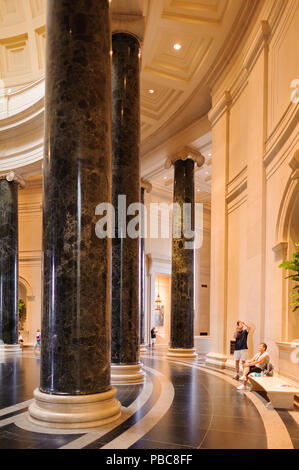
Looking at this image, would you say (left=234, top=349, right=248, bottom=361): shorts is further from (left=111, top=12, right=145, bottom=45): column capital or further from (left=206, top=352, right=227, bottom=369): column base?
(left=111, top=12, right=145, bottom=45): column capital

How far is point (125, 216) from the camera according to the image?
27.6 ft

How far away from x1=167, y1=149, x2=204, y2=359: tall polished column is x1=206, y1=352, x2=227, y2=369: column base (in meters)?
2.75

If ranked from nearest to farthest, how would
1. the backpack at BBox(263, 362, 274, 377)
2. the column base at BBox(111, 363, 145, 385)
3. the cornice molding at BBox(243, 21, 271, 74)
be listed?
1. the backpack at BBox(263, 362, 274, 377)
2. the column base at BBox(111, 363, 145, 385)
3. the cornice molding at BBox(243, 21, 271, 74)

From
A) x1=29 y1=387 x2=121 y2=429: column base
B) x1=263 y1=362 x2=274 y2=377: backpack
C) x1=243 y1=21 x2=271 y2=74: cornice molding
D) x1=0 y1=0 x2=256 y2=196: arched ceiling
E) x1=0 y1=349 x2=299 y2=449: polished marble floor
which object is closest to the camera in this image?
x1=0 y1=349 x2=299 y2=449: polished marble floor

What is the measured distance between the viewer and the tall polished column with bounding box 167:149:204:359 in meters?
15.4

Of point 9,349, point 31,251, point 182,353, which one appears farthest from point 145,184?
point 9,349

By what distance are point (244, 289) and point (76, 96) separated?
728 cm

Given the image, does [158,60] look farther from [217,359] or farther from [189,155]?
[217,359]

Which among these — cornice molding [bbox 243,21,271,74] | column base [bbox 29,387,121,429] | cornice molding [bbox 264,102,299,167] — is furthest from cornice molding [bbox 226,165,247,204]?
column base [bbox 29,387,121,429]

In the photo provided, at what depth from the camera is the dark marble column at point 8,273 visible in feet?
56.3

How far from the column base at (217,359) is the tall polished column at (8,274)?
825 cm

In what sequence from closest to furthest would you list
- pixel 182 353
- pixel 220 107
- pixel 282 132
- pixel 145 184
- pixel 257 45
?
pixel 282 132
pixel 257 45
pixel 220 107
pixel 182 353
pixel 145 184

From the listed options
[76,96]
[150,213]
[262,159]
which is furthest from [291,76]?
[150,213]

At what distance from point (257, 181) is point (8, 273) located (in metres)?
11.2
